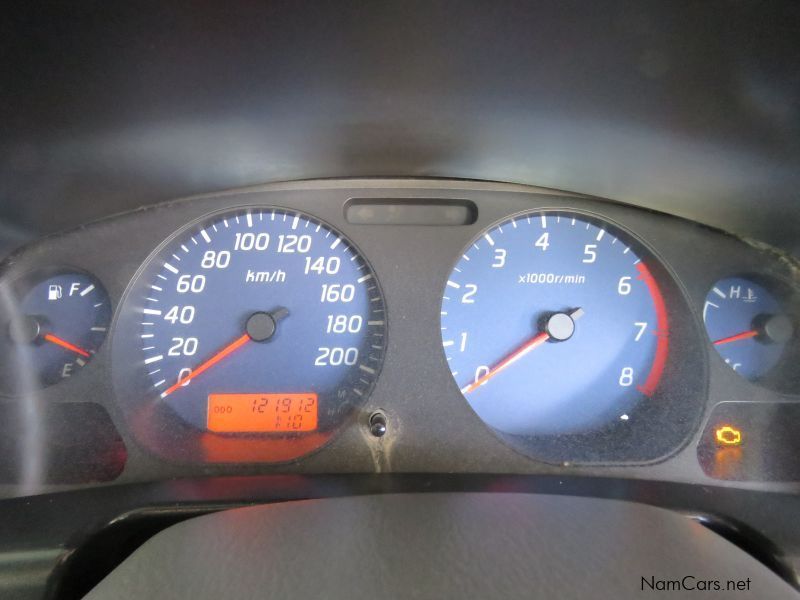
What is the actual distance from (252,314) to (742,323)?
1.85 meters

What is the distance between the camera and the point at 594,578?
1.23 meters

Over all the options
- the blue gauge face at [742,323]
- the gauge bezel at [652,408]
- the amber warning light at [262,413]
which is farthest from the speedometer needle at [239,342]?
the blue gauge face at [742,323]

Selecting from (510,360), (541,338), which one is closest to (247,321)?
(510,360)

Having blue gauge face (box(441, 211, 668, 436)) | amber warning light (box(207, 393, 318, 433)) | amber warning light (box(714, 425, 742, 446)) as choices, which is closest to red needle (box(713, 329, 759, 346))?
blue gauge face (box(441, 211, 668, 436))

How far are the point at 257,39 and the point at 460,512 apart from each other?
1.18 metres

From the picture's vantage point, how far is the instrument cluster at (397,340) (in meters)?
2.17

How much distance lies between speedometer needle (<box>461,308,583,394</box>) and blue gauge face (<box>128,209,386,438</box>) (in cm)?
44

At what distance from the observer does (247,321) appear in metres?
2.27

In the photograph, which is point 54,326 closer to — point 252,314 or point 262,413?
point 252,314

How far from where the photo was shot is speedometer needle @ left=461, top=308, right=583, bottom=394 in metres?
2.24

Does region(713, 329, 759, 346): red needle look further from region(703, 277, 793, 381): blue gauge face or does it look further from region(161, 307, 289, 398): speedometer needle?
region(161, 307, 289, 398): speedometer needle
